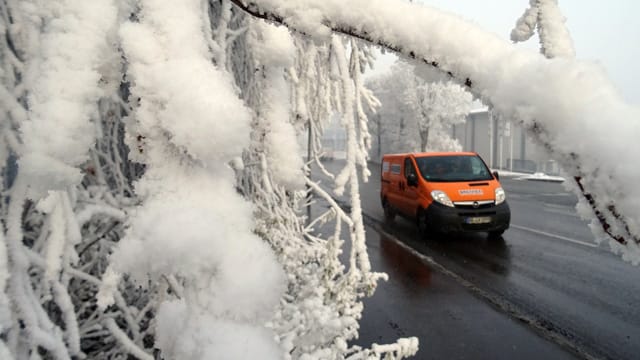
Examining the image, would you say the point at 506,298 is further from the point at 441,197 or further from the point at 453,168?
the point at 453,168

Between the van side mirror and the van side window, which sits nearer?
the van side mirror

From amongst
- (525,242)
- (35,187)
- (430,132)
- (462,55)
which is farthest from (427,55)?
(430,132)

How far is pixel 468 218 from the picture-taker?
9000 millimetres

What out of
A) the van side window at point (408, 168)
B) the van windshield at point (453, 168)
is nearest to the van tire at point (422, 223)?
the van windshield at point (453, 168)

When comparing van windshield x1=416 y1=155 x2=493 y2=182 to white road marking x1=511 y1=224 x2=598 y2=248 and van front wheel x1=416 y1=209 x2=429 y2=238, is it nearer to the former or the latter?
van front wheel x1=416 y1=209 x2=429 y2=238

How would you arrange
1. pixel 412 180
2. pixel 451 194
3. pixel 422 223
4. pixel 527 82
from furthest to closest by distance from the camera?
pixel 412 180, pixel 422 223, pixel 451 194, pixel 527 82

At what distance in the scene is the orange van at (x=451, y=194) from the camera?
902cm

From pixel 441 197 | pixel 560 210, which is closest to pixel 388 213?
pixel 441 197

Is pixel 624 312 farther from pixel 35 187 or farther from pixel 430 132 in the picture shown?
pixel 430 132

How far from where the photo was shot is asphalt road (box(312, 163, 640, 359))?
14.4ft

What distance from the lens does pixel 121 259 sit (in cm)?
72

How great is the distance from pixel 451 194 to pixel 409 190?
1.30 m

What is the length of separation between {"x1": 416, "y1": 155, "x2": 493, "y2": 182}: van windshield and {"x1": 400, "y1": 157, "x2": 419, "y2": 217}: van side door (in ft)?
0.76

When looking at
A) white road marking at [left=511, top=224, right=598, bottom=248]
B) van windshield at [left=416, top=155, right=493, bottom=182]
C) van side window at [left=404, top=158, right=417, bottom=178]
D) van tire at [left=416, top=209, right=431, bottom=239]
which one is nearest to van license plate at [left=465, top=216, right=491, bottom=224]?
van tire at [left=416, top=209, right=431, bottom=239]
